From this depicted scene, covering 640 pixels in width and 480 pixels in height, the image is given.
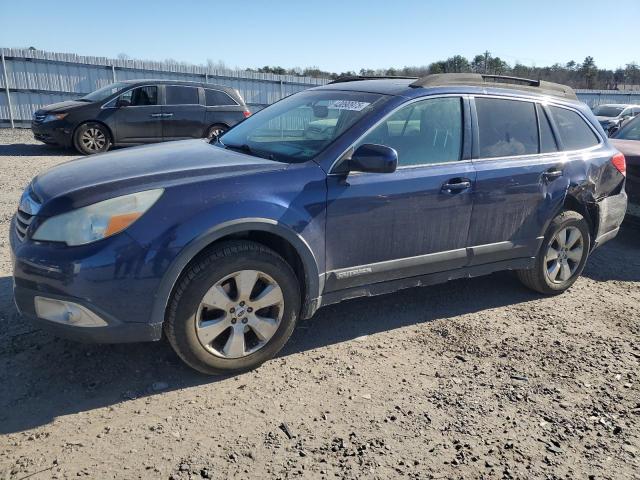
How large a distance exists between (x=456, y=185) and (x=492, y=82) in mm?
1176

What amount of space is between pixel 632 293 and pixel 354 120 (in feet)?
11.2

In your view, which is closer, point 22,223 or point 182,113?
point 22,223

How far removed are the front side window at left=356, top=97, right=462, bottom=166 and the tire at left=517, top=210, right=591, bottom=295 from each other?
4.32 ft

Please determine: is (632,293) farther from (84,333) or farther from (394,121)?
(84,333)

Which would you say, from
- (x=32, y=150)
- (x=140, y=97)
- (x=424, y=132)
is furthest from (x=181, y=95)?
(x=424, y=132)

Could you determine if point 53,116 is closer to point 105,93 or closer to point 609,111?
point 105,93

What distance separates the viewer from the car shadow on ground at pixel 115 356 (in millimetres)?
2998

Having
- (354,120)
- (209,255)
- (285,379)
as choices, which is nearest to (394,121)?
(354,120)

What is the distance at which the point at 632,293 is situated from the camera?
5.21 m

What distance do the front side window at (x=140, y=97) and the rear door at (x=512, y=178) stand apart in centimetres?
971

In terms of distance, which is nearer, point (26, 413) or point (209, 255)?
point (26, 413)

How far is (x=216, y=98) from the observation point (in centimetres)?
1283

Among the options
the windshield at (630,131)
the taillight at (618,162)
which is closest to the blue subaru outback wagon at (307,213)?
the taillight at (618,162)

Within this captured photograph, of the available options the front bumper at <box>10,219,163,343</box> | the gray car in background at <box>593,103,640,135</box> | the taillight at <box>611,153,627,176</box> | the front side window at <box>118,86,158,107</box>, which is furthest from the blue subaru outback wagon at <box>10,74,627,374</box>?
the gray car in background at <box>593,103,640,135</box>
